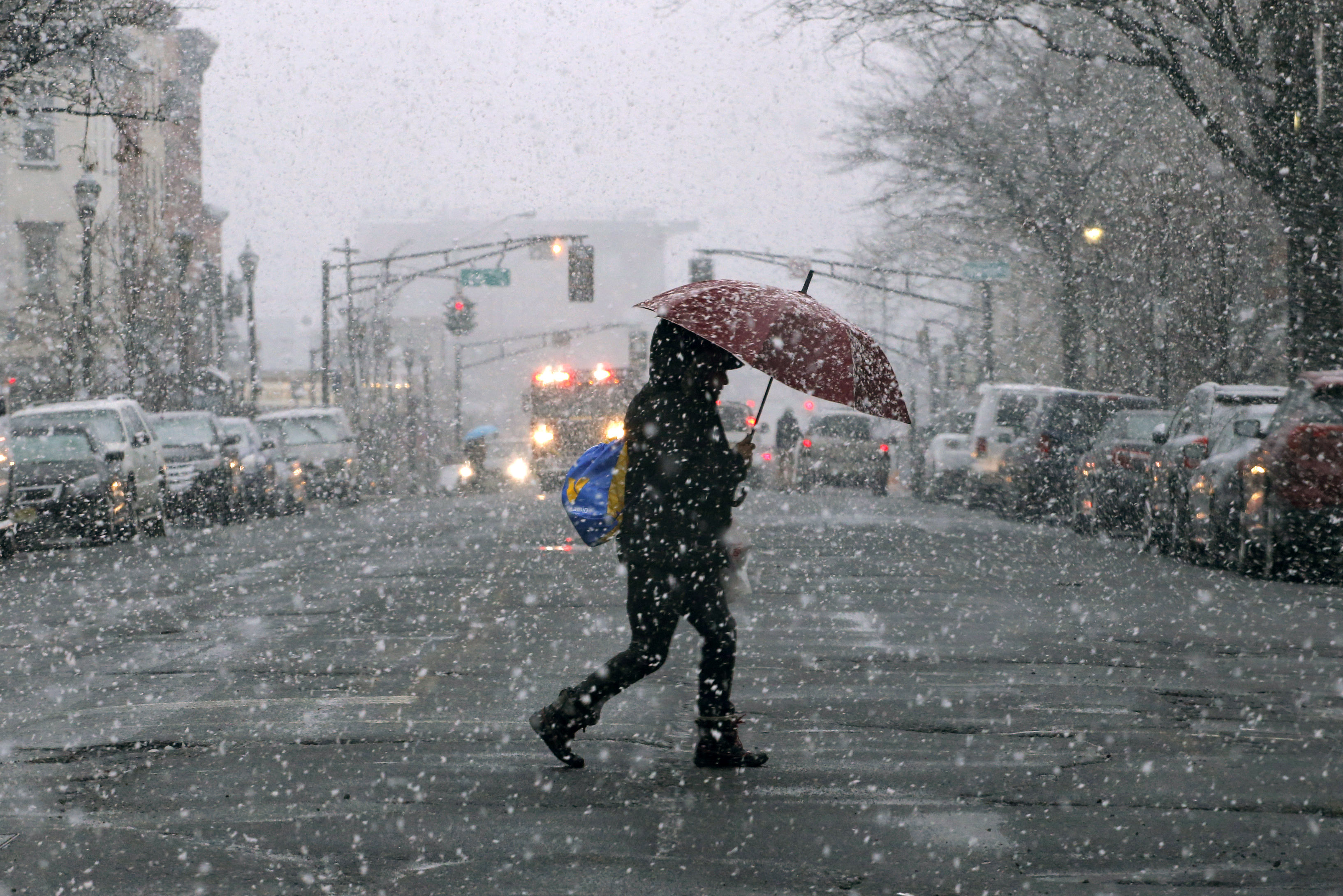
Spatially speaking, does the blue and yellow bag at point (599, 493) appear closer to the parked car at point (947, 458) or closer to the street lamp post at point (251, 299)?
the parked car at point (947, 458)

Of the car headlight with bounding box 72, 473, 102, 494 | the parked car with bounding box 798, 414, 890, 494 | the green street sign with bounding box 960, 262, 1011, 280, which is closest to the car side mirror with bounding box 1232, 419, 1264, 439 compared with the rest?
the car headlight with bounding box 72, 473, 102, 494

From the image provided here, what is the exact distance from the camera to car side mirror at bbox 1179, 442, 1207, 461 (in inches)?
639

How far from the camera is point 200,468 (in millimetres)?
25719

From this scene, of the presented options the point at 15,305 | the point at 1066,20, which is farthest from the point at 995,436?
the point at 15,305

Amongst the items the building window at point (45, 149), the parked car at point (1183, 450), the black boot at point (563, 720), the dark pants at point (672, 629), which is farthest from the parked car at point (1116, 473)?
the building window at point (45, 149)

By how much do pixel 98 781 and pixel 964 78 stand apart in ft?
110

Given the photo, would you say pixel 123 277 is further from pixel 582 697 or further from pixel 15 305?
pixel 582 697

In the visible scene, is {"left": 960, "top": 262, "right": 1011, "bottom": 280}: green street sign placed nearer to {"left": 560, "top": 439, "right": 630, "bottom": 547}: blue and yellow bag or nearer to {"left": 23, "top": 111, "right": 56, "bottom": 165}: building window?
{"left": 23, "top": 111, "right": 56, "bottom": 165}: building window

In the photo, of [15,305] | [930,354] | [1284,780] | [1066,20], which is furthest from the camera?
[930,354]

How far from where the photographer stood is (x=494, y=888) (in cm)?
468

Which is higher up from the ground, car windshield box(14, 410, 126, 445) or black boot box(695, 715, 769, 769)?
car windshield box(14, 410, 126, 445)

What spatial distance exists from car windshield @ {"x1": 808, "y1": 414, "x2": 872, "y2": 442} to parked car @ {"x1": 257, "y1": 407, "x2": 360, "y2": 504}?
9721 mm

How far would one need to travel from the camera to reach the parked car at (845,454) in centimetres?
3534

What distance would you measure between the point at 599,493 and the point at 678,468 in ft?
1.24
